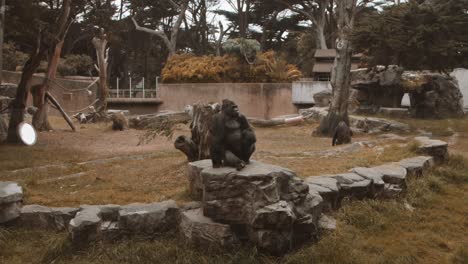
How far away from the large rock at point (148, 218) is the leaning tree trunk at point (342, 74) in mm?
8785

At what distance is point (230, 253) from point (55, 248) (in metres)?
1.72

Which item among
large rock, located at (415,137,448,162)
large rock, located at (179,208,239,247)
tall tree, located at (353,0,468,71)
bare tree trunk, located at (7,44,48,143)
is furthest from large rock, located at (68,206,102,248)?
tall tree, located at (353,0,468,71)

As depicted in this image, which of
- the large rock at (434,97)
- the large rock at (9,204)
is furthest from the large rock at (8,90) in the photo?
the large rock at (434,97)

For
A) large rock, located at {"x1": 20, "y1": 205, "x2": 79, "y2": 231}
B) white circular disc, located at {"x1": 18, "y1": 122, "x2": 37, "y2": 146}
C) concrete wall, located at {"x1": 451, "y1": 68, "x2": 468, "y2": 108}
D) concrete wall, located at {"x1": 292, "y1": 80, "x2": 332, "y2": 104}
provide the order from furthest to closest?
concrete wall, located at {"x1": 451, "y1": 68, "x2": 468, "y2": 108} → concrete wall, located at {"x1": 292, "y1": 80, "x2": 332, "y2": 104} → white circular disc, located at {"x1": 18, "y1": 122, "x2": 37, "y2": 146} → large rock, located at {"x1": 20, "y1": 205, "x2": 79, "y2": 231}

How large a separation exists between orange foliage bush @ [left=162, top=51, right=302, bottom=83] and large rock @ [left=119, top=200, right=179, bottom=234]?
633 inches

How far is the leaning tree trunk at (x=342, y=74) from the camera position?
42.9 ft

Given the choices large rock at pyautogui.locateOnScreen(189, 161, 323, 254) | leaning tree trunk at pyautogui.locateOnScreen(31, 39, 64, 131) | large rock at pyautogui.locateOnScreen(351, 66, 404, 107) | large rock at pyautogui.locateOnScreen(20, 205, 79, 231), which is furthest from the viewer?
large rock at pyautogui.locateOnScreen(351, 66, 404, 107)

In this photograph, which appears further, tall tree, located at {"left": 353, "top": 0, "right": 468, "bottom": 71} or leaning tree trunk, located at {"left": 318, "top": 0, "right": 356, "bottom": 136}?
leaning tree trunk, located at {"left": 318, "top": 0, "right": 356, "bottom": 136}

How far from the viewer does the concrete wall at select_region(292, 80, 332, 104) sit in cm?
1950

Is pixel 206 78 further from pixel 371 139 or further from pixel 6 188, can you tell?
pixel 6 188

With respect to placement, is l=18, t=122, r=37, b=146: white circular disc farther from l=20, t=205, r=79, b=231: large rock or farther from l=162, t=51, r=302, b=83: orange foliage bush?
l=162, t=51, r=302, b=83: orange foliage bush

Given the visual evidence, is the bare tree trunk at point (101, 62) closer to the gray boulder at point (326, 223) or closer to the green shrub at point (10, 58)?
the green shrub at point (10, 58)

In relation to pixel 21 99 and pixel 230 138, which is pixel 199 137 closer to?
pixel 230 138

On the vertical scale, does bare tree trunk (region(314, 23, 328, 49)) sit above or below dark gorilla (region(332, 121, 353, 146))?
above
